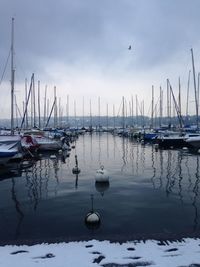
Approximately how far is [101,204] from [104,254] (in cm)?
641

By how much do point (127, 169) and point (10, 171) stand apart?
30.7 feet

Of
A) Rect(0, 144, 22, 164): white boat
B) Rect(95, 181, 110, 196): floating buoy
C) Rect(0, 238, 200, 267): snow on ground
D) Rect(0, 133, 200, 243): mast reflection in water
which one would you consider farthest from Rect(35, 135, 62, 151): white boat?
Rect(0, 238, 200, 267): snow on ground

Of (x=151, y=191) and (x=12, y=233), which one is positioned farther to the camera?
(x=151, y=191)

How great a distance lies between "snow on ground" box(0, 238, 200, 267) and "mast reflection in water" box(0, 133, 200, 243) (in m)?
0.76

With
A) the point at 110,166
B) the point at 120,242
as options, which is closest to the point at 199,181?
the point at 110,166

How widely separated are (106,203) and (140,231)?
4.27 m

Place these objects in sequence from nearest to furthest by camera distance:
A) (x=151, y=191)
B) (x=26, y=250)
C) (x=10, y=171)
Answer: (x=26, y=250), (x=151, y=191), (x=10, y=171)

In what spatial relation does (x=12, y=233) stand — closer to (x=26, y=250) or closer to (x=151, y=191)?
(x=26, y=250)

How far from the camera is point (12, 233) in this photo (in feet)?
38.6

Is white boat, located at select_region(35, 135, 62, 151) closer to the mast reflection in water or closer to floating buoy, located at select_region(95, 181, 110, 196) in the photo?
the mast reflection in water

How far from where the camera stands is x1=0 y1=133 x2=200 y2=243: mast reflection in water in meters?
11.8

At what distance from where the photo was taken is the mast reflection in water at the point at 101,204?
11814mm

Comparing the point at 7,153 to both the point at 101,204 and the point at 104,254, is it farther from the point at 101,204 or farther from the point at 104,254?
the point at 104,254

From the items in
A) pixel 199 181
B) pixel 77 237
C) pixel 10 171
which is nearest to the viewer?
pixel 77 237
